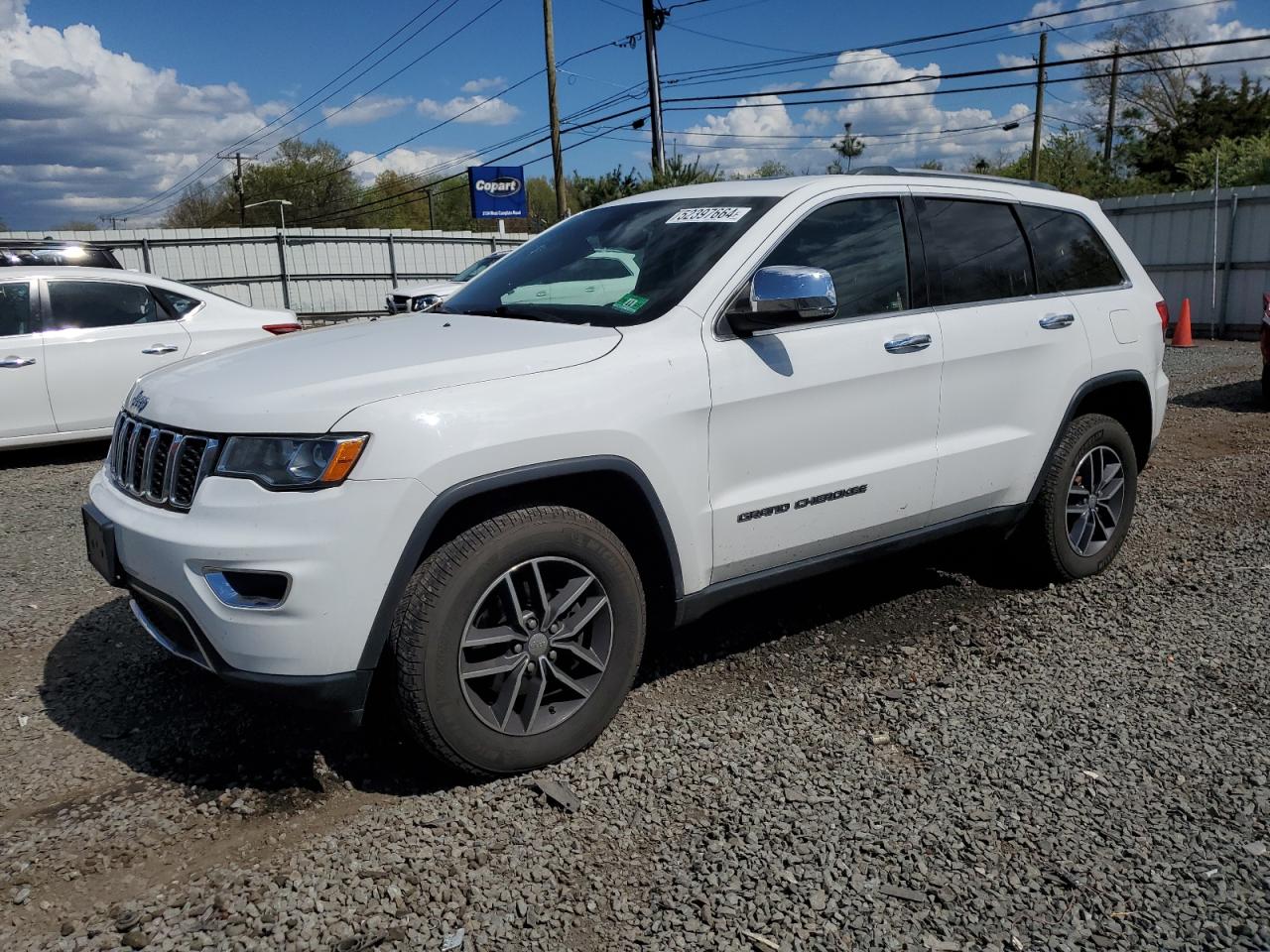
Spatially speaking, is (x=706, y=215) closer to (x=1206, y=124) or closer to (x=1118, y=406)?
(x=1118, y=406)

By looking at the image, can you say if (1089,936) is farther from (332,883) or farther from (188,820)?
(188,820)

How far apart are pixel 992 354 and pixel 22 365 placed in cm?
716

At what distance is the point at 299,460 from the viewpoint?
2617mm

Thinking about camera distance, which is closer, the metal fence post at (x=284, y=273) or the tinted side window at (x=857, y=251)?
the tinted side window at (x=857, y=251)

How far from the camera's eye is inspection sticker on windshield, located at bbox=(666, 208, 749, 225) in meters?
3.59

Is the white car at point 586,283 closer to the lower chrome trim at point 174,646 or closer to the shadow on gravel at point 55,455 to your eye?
the lower chrome trim at point 174,646

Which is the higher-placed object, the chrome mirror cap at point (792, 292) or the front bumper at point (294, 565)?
the chrome mirror cap at point (792, 292)

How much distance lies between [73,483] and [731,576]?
19.6ft

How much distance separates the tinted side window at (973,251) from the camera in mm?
3986

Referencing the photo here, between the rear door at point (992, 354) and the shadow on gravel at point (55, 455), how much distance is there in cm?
682

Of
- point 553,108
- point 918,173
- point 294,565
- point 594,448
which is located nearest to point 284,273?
point 553,108

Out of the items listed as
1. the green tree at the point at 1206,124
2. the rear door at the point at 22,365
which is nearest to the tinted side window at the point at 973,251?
the rear door at the point at 22,365

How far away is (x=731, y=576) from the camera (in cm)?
340

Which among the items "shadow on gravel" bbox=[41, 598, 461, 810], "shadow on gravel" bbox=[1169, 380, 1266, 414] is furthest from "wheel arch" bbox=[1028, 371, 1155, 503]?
"shadow on gravel" bbox=[1169, 380, 1266, 414]
